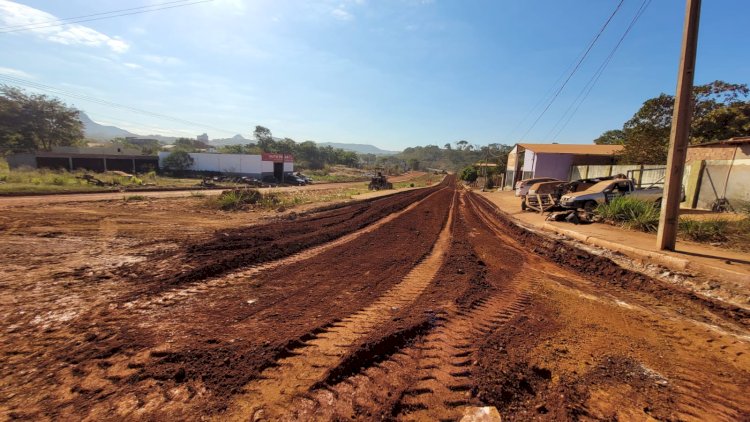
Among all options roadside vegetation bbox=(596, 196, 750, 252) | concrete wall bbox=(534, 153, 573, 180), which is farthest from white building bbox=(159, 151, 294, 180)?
roadside vegetation bbox=(596, 196, 750, 252)

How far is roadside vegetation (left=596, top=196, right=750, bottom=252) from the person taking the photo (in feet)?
25.6

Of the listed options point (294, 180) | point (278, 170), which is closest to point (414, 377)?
point (294, 180)

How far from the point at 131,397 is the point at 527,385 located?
334cm

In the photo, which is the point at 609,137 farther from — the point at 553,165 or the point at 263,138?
the point at 263,138

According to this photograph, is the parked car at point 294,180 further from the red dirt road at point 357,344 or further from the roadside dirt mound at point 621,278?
the red dirt road at point 357,344

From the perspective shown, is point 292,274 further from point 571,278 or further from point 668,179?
point 668,179

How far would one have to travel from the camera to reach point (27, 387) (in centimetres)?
257

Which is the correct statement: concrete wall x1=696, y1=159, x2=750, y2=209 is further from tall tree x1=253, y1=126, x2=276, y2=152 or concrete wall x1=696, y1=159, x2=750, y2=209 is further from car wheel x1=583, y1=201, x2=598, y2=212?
tall tree x1=253, y1=126, x2=276, y2=152

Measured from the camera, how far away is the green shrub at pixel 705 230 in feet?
26.2

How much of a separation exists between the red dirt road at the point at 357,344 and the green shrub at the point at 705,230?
146 inches

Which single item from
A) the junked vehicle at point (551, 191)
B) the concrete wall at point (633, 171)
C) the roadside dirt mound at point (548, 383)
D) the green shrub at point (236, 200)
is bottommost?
the roadside dirt mound at point (548, 383)

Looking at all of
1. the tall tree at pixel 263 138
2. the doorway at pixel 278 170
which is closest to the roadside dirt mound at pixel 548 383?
the doorway at pixel 278 170

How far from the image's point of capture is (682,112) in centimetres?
666

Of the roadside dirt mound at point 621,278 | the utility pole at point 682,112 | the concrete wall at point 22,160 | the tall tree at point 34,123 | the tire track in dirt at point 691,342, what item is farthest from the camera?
the tall tree at point 34,123
